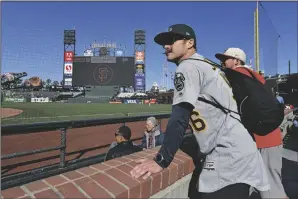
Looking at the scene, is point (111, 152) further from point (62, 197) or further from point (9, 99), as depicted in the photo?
point (9, 99)

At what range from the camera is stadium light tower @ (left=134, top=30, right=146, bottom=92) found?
2653 inches

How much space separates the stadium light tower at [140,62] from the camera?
67.4 metres

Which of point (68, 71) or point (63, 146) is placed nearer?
point (63, 146)

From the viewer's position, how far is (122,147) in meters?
4.48

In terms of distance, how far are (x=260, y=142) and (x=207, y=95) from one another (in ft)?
5.35

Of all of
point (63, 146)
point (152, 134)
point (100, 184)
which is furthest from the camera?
point (152, 134)

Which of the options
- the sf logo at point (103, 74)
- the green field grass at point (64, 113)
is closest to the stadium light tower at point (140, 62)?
the sf logo at point (103, 74)

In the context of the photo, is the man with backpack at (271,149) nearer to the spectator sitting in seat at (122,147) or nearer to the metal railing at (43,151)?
the spectator sitting in seat at (122,147)

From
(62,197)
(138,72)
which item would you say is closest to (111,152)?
(62,197)

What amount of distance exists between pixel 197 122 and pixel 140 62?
6930 centimetres

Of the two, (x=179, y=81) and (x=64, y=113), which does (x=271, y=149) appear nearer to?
(x=179, y=81)

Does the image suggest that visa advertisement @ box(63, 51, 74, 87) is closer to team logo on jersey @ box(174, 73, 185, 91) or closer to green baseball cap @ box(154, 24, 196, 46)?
green baseball cap @ box(154, 24, 196, 46)

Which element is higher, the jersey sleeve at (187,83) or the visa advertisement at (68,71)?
the visa advertisement at (68,71)

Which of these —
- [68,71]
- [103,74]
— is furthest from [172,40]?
[68,71]
